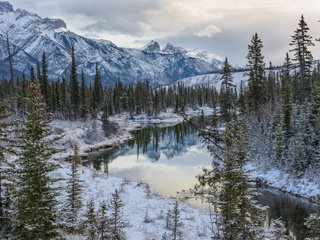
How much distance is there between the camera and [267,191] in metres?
35.1

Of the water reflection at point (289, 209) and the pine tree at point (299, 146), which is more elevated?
the pine tree at point (299, 146)

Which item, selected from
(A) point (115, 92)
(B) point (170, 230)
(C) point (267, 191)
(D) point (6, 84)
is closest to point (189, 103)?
(A) point (115, 92)

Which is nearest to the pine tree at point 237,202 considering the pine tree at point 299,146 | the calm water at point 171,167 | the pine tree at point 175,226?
the pine tree at point 175,226

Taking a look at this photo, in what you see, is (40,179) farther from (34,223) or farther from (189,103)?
(189,103)

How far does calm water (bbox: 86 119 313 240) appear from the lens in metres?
29.5

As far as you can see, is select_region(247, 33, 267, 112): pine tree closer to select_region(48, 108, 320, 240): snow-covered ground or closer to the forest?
the forest

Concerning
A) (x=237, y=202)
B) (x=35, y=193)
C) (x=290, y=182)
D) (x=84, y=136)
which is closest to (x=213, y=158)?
(x=290, y=182)

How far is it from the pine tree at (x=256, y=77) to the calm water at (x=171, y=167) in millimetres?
9637

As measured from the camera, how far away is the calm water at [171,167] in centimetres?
2948

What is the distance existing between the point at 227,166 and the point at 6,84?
11432 centimetres

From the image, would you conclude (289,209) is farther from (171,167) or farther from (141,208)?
(171,167)

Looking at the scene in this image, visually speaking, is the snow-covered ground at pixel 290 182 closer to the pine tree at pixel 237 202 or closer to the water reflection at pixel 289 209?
the water reflection at pixel 289 209

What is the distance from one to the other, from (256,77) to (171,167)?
17.6m

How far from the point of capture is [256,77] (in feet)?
186
